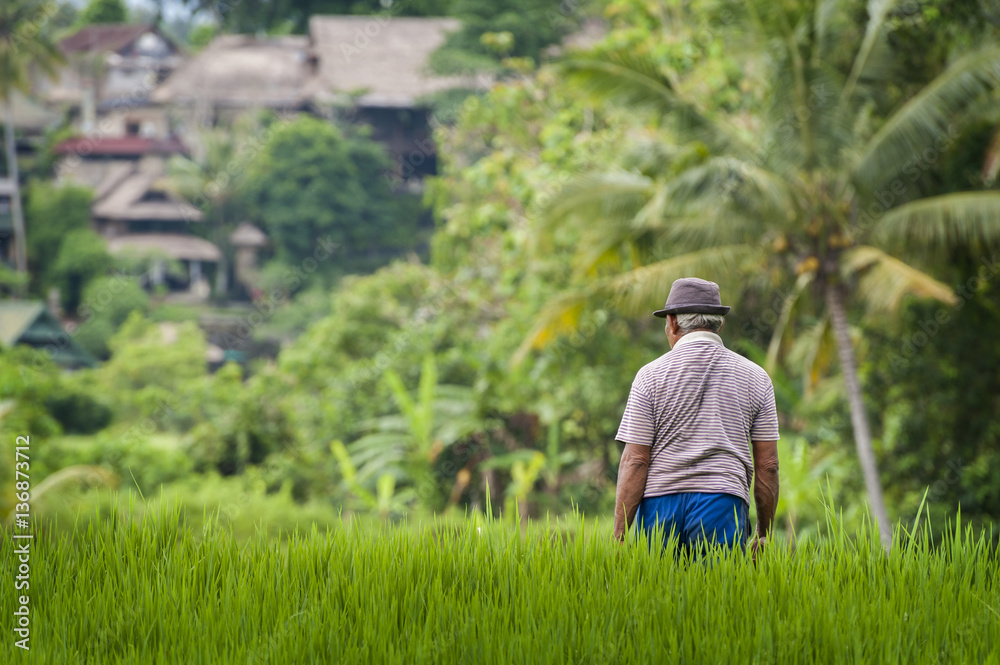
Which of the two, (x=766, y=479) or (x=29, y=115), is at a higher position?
(x=29, y=115)

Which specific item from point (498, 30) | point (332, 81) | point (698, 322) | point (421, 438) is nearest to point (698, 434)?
point (698, 322)

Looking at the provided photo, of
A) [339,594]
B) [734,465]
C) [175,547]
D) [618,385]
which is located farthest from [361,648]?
[618,385]

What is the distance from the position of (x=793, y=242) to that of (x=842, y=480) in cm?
350

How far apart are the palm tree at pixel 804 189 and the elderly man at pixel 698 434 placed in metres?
5.94

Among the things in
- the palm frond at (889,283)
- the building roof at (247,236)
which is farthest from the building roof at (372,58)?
the palm frond at (889,283)

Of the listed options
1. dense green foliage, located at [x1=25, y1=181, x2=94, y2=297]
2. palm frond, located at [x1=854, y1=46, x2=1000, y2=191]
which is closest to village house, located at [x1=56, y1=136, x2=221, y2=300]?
dense green foliage, located at [x1=25, y1=181, x2=94, y2=297]

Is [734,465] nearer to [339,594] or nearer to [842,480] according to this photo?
[339,594]

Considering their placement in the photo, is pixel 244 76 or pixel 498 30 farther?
pixel 244 76

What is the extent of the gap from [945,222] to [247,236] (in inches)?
1101

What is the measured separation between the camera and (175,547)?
3.09 m

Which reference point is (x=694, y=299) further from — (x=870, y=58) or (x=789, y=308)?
(x=870, y=58)

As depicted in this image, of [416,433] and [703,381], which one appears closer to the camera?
[703,381]

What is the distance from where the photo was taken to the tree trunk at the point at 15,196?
105 ft

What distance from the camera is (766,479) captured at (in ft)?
9.57
